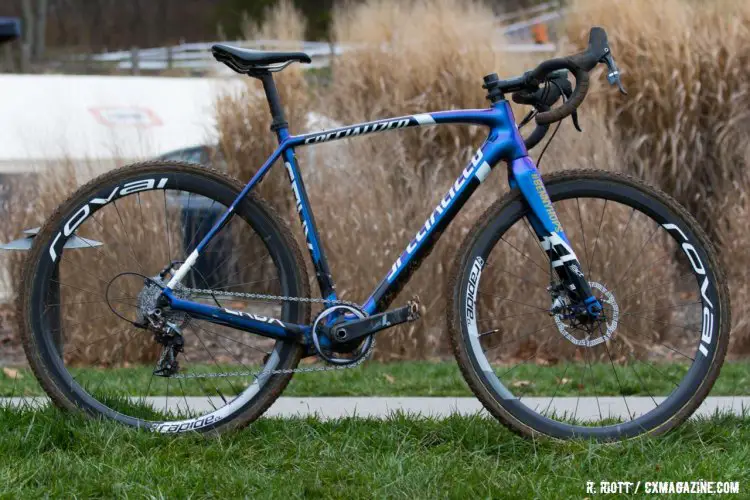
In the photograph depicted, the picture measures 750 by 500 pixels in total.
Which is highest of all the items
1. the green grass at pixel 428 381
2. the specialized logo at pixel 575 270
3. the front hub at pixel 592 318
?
the specialized logo at pixel 575 270

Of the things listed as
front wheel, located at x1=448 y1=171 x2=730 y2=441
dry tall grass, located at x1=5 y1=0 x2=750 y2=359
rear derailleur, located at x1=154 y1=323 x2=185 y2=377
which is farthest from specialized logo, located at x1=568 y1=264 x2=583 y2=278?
dry tall grass, located at x1=5 y1=0 x2=750 y2=359

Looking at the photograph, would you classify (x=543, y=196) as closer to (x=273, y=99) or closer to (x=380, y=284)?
(x=380, y=284)

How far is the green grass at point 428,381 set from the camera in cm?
584

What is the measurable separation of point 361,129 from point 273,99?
369 mm

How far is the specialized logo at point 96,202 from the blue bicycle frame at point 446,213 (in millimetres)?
299

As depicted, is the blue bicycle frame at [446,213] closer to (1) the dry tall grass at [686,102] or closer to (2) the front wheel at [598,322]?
(2) the front wheel at [598,322]

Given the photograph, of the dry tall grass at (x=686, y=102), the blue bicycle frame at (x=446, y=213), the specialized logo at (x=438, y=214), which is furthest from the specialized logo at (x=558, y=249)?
the dry tall grass at (x=686, y=102)

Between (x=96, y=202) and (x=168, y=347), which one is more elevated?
(x=96, y=202)

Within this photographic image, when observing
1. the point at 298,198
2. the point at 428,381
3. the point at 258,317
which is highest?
the point at 298,198

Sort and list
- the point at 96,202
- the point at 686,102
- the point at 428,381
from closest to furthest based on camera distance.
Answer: the point at 96,202 < the point at 428,381 < the point at 686,102

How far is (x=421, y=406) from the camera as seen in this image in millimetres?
5090

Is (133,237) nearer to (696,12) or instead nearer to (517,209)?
(517,209)

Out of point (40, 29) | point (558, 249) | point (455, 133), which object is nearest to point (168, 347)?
point (558, 249)

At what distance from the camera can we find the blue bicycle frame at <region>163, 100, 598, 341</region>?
3.98 metres
